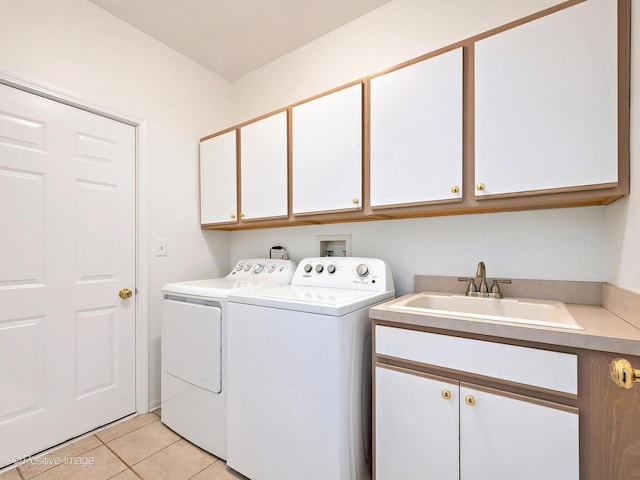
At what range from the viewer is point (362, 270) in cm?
172

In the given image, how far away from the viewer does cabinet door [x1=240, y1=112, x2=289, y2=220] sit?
2021 millimetres

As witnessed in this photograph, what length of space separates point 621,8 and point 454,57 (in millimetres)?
552

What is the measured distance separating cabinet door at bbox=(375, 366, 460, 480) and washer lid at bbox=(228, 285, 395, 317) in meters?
0.30

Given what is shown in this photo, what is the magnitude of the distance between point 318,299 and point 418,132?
950mm

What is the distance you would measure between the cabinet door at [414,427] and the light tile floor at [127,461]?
82 cm

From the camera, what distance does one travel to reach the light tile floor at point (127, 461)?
5.02 ft

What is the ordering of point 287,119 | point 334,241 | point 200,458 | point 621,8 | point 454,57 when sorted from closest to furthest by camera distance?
point 621,8
point 454,57
point 200,458
point 287,119
point 334,241

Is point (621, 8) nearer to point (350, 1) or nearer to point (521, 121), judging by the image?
point (521, 121)

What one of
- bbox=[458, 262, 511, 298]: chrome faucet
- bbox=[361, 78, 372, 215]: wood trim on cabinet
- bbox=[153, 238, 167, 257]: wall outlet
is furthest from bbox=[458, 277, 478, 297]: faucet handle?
bbox=[153, 238, 167, 257]: wall outlet

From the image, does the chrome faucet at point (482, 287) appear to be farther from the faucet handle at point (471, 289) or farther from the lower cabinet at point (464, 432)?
the lower cabinet at point (464, 432)

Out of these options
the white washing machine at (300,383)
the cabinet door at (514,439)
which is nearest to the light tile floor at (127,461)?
the white washing machine at (300,383)

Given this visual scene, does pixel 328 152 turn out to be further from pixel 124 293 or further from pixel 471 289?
pixel 124 293

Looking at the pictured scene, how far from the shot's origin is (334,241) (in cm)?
218

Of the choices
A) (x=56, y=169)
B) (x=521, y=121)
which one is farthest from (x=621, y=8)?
(x=56, y=169)
